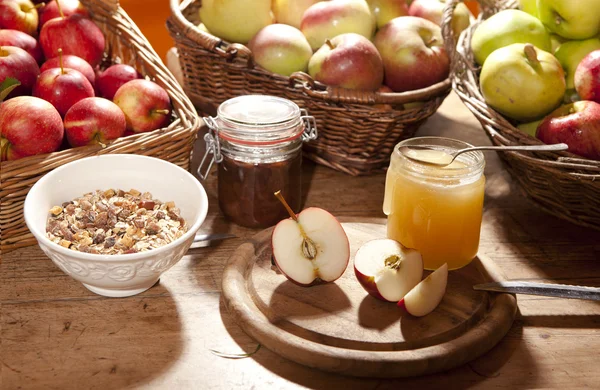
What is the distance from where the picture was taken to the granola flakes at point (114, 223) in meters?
0.94

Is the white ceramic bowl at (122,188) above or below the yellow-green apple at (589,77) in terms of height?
below

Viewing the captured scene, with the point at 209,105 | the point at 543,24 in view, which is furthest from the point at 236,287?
the point at 543,24

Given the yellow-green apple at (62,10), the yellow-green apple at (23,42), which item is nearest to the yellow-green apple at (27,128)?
the yellow-green apple at (23,42)

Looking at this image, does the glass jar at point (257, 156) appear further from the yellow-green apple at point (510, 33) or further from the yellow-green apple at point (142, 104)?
the yellow-green apple at point (510, 33)

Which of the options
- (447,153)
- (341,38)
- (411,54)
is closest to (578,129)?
(447,153)

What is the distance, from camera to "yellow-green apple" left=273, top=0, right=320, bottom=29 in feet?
4.63

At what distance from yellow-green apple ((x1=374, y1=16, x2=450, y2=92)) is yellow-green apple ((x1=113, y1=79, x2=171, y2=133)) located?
457 millimetres

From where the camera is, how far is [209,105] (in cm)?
143

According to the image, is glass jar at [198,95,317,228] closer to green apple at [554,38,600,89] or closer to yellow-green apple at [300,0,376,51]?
yellow-green apple at [300,0,376,51]

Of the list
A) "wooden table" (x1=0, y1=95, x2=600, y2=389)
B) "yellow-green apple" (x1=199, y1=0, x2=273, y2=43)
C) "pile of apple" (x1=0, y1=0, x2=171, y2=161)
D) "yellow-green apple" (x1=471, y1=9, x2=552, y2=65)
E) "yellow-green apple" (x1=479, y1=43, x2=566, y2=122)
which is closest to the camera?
"wooden table" (x1=0, y1=95, x2=600, y2=389)

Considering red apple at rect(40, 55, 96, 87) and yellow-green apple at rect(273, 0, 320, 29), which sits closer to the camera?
red apple at rect(40, 55, 96, 87)

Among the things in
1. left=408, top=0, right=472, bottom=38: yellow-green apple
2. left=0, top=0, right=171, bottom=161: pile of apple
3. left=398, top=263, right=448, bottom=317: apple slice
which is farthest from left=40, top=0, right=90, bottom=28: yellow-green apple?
left=398, top=263, right=448, bottom=317: apple slice

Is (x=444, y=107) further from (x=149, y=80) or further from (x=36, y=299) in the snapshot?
(x=36, y=299)

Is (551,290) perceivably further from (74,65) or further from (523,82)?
(74,65)
